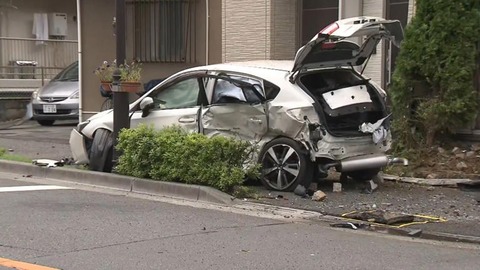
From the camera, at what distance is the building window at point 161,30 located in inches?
615

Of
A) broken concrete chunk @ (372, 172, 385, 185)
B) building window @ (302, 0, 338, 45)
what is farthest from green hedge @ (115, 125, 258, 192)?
building window @ (302, 0, 338, 45)

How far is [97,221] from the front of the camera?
7562 millimetres

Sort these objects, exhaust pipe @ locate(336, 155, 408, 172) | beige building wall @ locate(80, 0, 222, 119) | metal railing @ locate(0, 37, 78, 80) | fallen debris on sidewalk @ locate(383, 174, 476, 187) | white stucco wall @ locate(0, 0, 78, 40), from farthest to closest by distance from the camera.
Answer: white stucco wall @ locate(0, 0, 78, 40)
metal railing @ locate(0, 37, 78, 80)
beige building wall @ locate(80, 0, 222, 119)
fallen debris on sidewalk @ locate(383, 174, 476, 187)
exhaust pipe @ locate(336, 155, 408, 172)

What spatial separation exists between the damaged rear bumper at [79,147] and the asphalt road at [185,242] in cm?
217

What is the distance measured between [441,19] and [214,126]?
4.12m

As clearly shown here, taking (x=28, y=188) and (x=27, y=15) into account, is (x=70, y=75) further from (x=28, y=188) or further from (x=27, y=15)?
(x=28, y=188)

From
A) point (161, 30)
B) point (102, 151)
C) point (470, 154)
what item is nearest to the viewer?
point (102, 151)

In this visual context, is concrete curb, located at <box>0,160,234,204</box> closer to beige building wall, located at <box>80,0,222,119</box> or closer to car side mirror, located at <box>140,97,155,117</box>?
car side mirror, located at <box>140,97,155,117</box>

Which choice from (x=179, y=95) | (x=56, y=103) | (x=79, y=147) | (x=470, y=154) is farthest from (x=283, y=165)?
(x=56, y=103)

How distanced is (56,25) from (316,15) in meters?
11.9

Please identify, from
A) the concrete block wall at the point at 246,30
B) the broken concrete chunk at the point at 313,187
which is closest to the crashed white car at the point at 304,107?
the broken concrete chunk at the point at 313,187

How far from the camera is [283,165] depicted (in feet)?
29.9

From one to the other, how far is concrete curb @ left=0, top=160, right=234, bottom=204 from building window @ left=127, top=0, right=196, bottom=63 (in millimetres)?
5511

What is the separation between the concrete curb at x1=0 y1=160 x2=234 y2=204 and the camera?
29.4 feet
